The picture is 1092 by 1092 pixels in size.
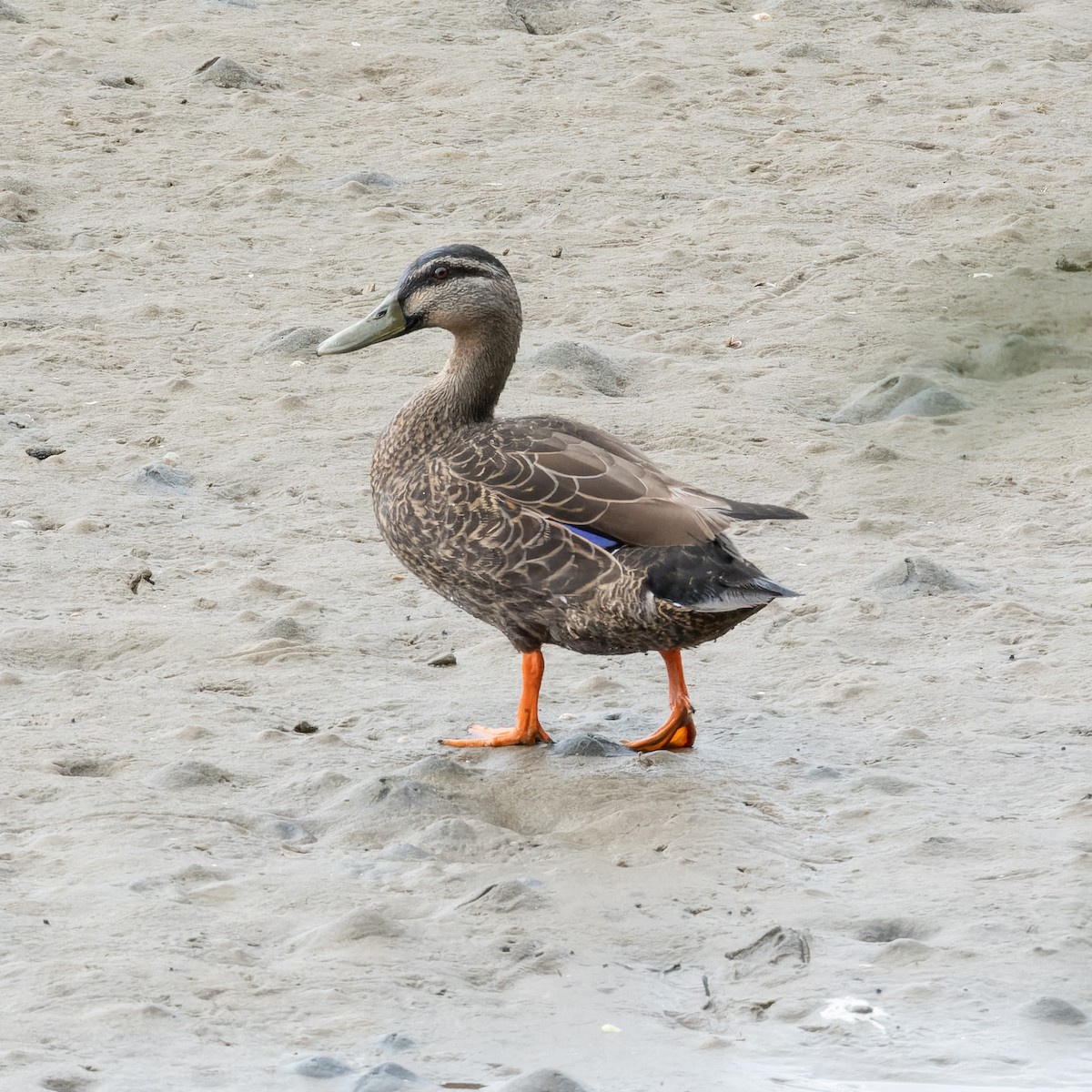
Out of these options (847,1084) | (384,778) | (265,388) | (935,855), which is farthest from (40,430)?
(847,1084)

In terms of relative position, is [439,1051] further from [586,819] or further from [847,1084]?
[586,819]

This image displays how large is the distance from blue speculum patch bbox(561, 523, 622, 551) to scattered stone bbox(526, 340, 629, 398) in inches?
Result: 115

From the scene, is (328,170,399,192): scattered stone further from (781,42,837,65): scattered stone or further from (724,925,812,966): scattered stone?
(724,925,812,966): scattered stone

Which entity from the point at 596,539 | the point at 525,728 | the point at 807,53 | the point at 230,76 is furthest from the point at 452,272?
the point at 807,53

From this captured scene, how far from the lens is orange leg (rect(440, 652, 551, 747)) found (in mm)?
5082

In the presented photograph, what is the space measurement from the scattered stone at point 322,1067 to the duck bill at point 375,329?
2.83 meters

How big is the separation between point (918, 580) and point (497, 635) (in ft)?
4.79

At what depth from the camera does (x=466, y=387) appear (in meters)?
5.51

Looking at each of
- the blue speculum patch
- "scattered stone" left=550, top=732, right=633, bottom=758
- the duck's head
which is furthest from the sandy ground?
the duck's head

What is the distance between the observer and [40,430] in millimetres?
7363

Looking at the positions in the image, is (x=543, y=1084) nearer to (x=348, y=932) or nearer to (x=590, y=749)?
(x=348, y=932)

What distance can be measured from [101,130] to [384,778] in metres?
7.01

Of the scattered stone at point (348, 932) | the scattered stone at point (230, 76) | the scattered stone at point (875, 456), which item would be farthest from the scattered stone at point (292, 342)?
the scattered stone at point (348, 932)

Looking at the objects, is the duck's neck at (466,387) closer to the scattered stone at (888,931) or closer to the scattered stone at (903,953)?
the scattered stone at (888,931)
